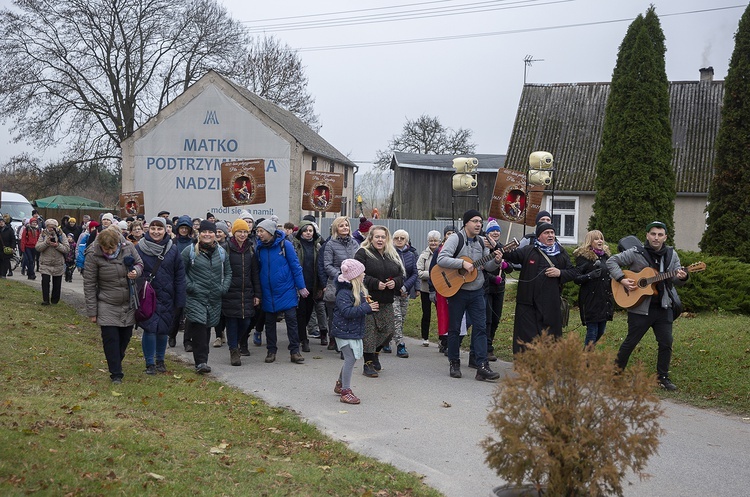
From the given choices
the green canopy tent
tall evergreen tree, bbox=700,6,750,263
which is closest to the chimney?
tall evergreen tree, bbox=700,6,750,263

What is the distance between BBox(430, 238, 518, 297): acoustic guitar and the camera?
372 inches

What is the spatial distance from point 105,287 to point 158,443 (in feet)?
9.88

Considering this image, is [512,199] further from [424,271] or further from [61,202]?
[61,202]

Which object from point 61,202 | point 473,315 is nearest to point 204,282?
point 473,315

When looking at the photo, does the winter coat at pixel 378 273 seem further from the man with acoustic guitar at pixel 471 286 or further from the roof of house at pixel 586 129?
the roof of house at pixel 586 129

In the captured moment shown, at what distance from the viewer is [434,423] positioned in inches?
295

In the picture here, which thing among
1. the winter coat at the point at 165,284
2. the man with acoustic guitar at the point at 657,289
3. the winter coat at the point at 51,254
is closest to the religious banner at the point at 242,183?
the winter coat at the point at 51,254

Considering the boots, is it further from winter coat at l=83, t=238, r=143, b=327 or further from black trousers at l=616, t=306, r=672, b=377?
winter coat at l=83, t=238, r=143, b=327

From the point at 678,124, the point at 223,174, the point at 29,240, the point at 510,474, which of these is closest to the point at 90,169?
the point at 29,240

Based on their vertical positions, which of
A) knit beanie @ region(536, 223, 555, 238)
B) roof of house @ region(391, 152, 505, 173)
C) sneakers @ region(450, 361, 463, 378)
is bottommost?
sneakers @ region(450, 361, 463, 378)

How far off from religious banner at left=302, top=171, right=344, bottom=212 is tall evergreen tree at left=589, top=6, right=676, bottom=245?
266 inches

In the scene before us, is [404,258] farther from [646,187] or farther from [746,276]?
[646,187]

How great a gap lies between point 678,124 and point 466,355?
2220cm

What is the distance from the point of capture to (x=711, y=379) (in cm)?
956
